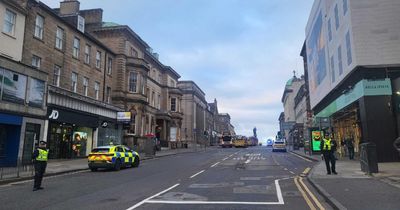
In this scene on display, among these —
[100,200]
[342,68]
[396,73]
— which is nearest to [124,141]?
[342,68]

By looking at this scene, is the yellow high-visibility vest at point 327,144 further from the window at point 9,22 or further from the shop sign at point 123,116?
the shop sign at point 123,116

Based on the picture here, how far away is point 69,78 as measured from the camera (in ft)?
105

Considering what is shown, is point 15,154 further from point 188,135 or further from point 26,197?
point 188,135

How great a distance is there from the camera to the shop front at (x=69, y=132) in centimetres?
2741

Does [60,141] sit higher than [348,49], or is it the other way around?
[348,49]

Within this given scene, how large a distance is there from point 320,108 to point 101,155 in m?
30.1

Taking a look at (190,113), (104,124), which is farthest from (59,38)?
(190,113)

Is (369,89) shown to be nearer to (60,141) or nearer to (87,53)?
(60,141)

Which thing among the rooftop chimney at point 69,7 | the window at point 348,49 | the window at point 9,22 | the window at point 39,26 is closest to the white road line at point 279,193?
the window at point 348,49

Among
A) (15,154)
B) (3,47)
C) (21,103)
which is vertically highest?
(3,47)

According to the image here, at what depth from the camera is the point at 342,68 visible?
96.0 feet

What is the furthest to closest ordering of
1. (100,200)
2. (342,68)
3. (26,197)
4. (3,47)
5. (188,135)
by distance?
(188,135) → (342,68) → (3,47) → (26,197) → (100,200)

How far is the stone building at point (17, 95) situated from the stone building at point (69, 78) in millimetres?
853

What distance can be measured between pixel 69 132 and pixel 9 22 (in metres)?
9.95
